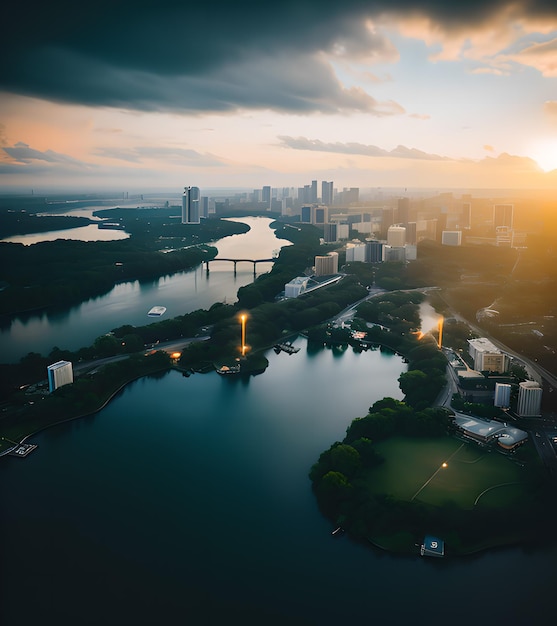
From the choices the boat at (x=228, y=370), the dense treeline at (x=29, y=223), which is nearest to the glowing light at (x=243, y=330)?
the boat at (x=228, y=370)

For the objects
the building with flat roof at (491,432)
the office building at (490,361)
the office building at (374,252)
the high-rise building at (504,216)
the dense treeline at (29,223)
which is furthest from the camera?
the high-rise building at (504,216)

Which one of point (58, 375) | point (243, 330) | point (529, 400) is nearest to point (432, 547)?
point (529, 400)

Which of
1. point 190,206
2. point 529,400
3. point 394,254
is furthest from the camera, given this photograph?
point 190,206

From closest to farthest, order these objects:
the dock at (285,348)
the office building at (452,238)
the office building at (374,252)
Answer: the dock at (285,348) → the office building at (374,252) → the office building at (452,238)

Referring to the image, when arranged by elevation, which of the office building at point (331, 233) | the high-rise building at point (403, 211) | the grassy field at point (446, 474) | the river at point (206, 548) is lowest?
the river at point (206, 548)

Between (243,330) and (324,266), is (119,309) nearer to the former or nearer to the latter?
(243,330)

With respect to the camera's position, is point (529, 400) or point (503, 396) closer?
point (529, 400)

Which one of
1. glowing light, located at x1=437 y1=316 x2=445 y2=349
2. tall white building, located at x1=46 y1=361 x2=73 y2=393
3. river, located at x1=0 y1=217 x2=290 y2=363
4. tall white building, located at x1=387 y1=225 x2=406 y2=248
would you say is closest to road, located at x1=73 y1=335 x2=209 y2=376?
tall white building, located at x1=46 y1=361 x2=73 y2=393

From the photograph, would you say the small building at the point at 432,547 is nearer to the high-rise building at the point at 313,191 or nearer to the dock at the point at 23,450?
the dock at the point at 23,450
